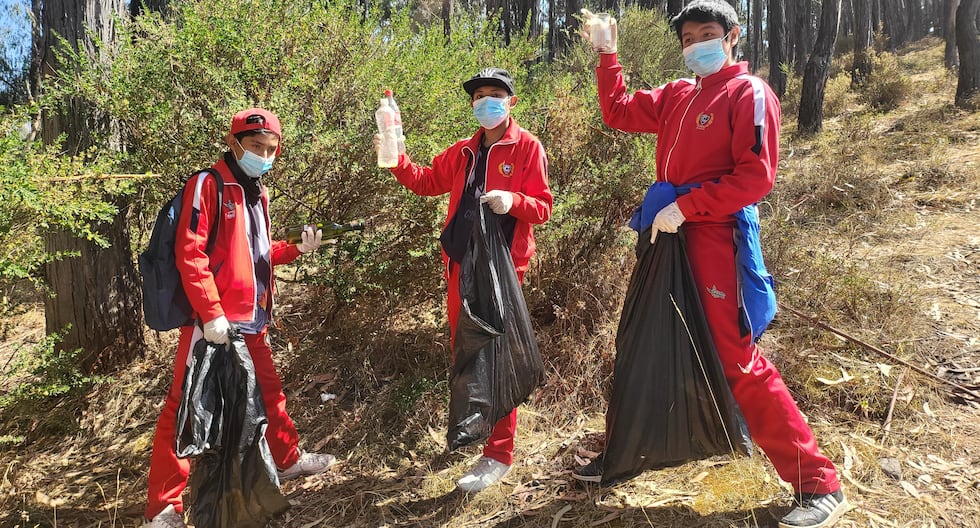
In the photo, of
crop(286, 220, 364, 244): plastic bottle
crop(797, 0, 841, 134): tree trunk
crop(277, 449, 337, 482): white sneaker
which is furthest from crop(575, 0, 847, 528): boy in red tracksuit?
crop(797, 0, 841, 134): tree trunk

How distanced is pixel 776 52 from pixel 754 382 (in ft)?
52.7

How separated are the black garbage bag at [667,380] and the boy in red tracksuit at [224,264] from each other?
1668mm

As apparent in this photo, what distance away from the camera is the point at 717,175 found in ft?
7.73

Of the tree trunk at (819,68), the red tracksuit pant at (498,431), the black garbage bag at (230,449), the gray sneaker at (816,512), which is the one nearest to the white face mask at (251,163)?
the black garbage bag at (230,449)

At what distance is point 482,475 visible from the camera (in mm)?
2900

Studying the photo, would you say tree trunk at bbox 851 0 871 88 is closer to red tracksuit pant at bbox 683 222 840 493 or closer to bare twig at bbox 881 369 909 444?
bare twig at bbox 881 369 909 444

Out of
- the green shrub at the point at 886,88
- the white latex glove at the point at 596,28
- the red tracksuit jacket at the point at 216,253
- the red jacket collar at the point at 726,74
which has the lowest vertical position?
the red tracksuit jacket at the point at 216,253

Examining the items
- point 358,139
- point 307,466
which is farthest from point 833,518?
point 358,139

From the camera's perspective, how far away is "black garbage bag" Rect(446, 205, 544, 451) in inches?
105

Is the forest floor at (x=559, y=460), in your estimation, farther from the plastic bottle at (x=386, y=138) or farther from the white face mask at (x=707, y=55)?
the white face mask at (x=707, y=55)

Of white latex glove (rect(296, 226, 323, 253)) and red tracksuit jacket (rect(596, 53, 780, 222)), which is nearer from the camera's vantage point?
red tracksuit jacket (rect(596, 53, 780, 222))

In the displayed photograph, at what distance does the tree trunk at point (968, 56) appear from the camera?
893cm

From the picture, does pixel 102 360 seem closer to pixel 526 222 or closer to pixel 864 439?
pixel 526 222

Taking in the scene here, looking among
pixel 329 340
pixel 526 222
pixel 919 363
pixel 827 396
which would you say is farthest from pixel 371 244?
pixel 919 363
